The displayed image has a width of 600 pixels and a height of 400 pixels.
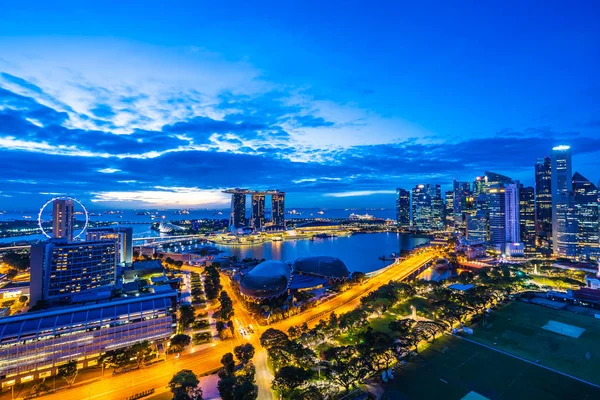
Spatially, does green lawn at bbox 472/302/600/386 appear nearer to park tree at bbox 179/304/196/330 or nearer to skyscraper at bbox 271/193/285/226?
park tree at bbox 179/304/196/330

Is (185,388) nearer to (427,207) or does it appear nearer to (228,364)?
(228,364)

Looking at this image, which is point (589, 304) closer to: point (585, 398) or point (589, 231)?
point (585, 398)

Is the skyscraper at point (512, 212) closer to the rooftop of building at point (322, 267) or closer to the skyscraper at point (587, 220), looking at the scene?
the skyscraper at point (587, 220)

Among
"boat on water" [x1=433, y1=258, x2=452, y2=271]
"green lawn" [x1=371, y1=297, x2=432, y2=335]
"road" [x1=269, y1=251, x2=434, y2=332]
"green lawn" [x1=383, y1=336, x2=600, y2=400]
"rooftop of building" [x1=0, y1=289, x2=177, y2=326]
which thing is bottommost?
"boat on water" [x1=433, y1=258, x2=452, y2=271]

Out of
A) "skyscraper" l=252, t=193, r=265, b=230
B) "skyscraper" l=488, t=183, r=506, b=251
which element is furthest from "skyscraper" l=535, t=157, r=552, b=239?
A: "skyscraper" l=252, t=193, r=265, b=230

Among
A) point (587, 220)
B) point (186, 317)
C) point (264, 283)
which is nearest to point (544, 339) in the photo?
point (264, 283)

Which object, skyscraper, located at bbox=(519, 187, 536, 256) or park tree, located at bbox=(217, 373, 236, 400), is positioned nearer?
park tree, located at bbox=(217, 373, 236, 400)
